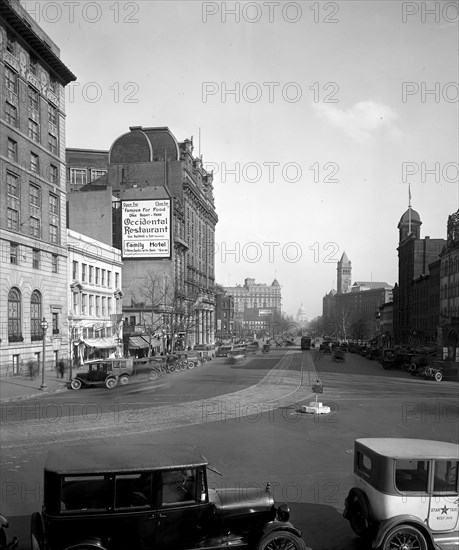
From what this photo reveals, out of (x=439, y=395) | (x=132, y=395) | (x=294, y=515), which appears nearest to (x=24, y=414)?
(x=132, y=395)

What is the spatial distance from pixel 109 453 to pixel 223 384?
22728mm

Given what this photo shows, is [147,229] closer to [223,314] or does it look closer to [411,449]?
[411,449]

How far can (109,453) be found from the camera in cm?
692

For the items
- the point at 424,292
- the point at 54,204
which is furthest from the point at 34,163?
the point at 424,292

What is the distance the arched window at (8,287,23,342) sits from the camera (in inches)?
1361

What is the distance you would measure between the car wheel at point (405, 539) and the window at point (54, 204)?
39493 millimetres

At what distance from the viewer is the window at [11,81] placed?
3547 centimetres

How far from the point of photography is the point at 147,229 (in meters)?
65.4

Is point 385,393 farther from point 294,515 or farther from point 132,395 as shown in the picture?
point 294,515

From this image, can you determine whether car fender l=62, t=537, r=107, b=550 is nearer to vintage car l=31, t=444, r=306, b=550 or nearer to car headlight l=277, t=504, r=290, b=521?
vintage car l=31, t=444, r=306, b=550

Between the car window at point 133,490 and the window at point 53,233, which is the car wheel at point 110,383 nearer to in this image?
the window at point 53,233

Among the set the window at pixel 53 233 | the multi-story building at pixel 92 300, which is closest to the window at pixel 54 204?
the window at pixel 53 233

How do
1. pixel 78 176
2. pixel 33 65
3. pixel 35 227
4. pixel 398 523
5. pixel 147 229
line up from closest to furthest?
pixel 398 523 < pixel 35 227 < pixel 33 65 < pixel 147 229 < pixel 78 176

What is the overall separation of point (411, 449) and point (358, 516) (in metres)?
1.44
